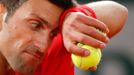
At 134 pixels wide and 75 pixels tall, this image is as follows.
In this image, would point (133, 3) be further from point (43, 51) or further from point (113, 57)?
point (43, 51)

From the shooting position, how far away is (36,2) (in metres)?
1.61

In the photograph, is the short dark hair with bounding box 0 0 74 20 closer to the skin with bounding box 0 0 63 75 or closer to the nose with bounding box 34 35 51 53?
the skin with bounding box 0 0 63 75

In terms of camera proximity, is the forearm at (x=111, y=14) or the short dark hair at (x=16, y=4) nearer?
the short dark hair at (x=16, y=4)

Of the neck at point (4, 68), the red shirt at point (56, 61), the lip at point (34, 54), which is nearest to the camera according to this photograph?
the lip at point (34, 54)

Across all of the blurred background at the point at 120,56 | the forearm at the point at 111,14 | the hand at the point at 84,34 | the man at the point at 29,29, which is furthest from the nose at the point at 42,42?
the blurred background at the point at 120,56

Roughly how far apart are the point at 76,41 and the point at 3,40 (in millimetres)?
347

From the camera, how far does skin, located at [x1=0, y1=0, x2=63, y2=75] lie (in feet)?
5.17

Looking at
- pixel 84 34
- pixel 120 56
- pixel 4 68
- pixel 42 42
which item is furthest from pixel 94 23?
pixel 120 56

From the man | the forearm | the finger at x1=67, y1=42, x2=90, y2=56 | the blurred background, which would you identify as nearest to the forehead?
the man

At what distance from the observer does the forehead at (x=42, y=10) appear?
1.59 meters

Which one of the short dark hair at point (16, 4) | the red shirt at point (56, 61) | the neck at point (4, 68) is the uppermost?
the short dark hair at point (16, 4)

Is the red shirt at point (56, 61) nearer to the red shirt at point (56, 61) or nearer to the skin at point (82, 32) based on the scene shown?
the red shirt at point (56, 61)

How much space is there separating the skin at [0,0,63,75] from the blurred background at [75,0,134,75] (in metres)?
1.23

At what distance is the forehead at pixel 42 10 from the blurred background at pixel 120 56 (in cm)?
125
